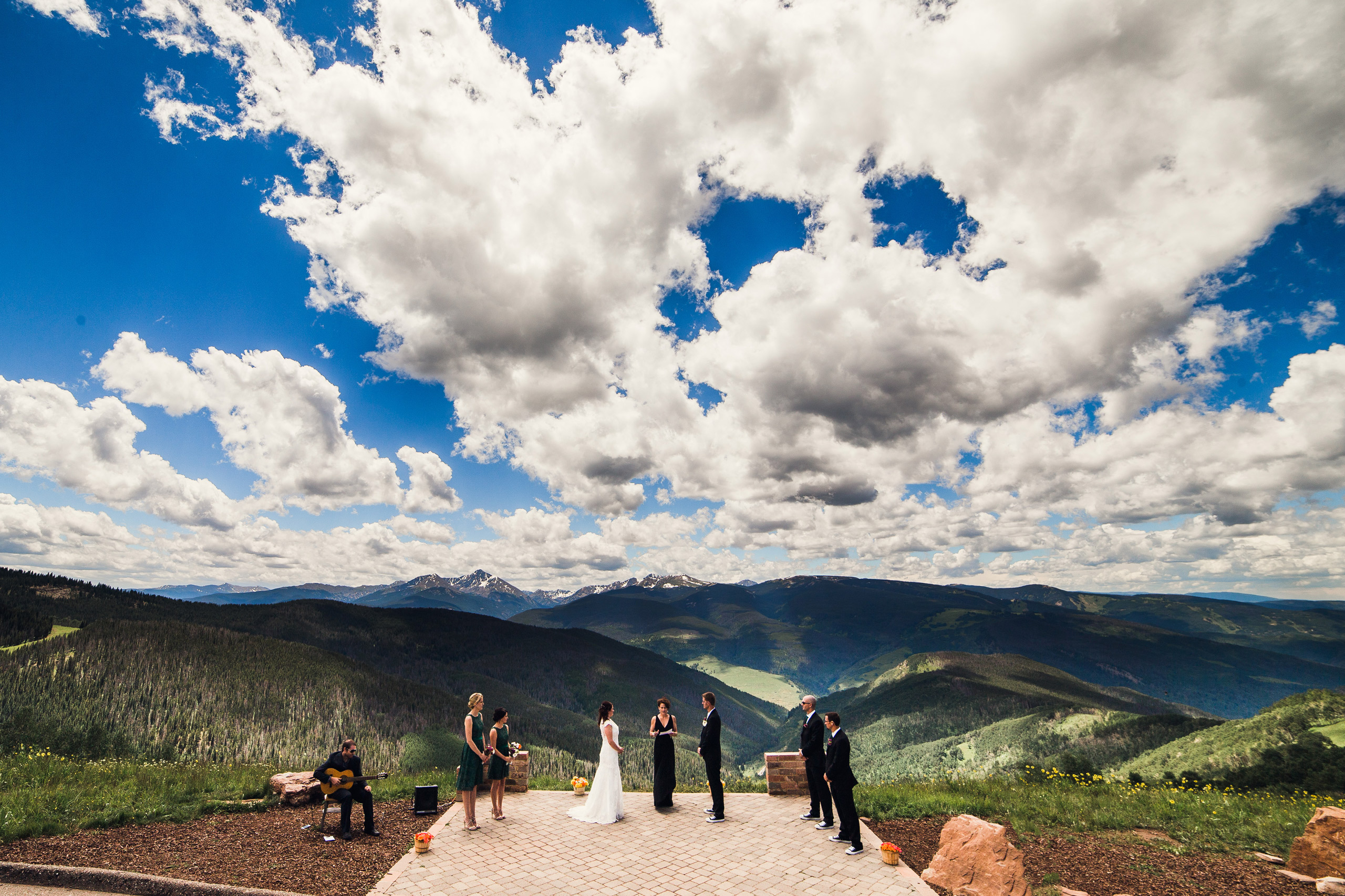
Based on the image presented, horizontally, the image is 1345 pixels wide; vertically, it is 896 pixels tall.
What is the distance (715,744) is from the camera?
14.9 meters

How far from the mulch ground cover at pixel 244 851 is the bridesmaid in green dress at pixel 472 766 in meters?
1.10

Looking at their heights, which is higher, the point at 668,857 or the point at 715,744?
the point at 715,744

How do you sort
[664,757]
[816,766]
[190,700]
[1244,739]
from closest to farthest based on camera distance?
[816,766]
[664,757]
[1244,739]
[190,700]

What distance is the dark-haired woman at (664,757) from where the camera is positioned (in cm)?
1530

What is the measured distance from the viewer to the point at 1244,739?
74.9 meters

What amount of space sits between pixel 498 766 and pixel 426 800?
2.48 m

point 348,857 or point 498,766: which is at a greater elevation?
point 498,766

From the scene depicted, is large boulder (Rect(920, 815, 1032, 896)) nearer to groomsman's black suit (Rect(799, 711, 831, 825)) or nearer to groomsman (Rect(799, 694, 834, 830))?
groomsman (Rect(799, 694, 834, 830))

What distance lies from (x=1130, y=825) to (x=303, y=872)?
20676mm

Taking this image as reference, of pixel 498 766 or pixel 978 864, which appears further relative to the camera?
pixel 498 766

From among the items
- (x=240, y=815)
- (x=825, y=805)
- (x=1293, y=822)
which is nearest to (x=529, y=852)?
(x=825, y=805)

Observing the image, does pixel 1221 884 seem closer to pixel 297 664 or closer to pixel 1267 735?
pixel 1267 735

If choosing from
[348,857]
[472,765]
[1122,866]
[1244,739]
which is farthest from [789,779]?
[1244,739]

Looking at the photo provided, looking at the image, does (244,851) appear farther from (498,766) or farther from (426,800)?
(498,766)
